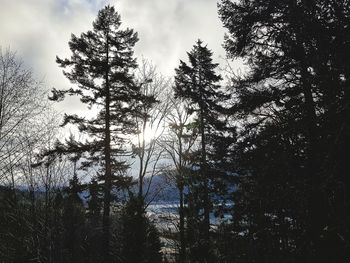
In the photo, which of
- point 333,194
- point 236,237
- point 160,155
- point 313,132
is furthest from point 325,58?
point 160,155

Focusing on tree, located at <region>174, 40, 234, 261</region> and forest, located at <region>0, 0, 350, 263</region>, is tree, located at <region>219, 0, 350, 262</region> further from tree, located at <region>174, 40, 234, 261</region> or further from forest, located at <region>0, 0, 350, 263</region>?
tree, located at <region>174, 40, 234, 261</region>

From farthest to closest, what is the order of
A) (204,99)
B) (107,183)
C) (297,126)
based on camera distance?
(204,99) → (107,183) → (297,126)

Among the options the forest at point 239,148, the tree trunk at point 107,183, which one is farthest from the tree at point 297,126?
the tree trunk at point 107,183

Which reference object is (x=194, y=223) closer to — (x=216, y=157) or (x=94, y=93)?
(x=216, y=157)

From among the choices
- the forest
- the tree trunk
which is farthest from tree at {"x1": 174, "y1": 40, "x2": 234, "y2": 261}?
the tree trunk

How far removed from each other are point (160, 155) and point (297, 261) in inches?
586

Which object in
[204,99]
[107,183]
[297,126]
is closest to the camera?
[297,126]

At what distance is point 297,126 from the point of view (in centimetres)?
497

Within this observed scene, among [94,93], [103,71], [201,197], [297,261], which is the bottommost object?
[297,261]

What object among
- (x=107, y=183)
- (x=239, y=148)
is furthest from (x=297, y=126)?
(x=107, y=183)

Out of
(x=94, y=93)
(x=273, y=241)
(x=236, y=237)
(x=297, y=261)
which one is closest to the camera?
(x=297, y=261)

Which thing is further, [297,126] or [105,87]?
[105,87]

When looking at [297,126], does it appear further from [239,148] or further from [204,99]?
[204,99]

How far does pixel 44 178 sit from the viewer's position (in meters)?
9.83
